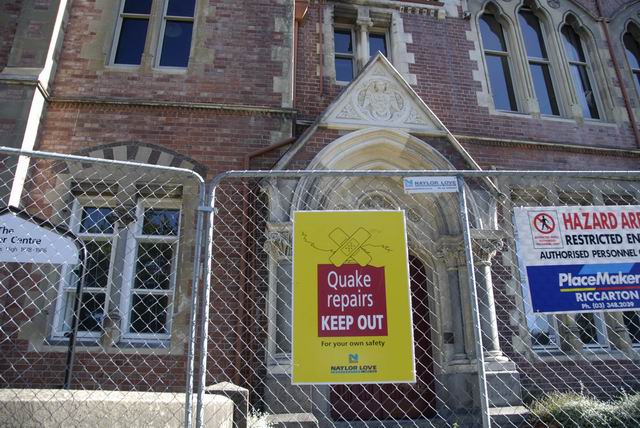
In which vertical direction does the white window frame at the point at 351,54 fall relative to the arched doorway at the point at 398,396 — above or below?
above

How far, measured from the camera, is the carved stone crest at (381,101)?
299 inches

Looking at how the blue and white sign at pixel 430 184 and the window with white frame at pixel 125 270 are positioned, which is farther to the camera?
the window with white frame at pixel 125 270

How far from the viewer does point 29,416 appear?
2547 mm

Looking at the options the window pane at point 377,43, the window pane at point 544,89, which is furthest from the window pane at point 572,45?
the window pane at point 377,43

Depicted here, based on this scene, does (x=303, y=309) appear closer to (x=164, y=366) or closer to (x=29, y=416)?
(x=29, y=416)

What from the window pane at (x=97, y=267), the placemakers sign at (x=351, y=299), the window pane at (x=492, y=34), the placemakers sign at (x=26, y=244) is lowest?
the placemakers sign at (x=351, y=299)

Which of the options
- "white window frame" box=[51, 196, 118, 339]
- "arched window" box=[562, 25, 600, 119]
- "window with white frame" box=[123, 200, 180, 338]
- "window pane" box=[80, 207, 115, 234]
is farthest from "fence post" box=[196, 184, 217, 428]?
"arched window" box=[562, 25, 600, 119]

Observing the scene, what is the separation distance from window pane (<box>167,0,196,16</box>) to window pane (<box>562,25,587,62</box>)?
8.31m

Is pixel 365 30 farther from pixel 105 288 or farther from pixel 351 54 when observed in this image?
pixel 105 288

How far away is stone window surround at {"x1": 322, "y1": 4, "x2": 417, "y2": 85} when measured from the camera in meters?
Result: 9.20

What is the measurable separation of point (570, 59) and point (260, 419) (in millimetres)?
10064

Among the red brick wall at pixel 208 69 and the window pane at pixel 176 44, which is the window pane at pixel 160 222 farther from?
the window pane at pixel 176 44

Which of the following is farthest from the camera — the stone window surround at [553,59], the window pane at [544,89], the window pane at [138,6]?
the window pane at [544,89]

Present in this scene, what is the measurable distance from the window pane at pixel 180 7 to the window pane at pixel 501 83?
20.8 ft
